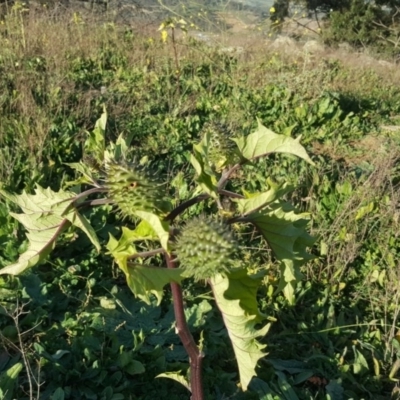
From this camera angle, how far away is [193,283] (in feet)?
9.64

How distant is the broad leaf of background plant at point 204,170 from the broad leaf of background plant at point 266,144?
136mm

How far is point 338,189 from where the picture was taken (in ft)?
12.3

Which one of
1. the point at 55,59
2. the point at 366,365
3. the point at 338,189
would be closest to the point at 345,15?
the point at 55,59

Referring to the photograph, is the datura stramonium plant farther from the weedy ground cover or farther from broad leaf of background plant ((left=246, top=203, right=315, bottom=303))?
broad leaf of background plant ((left=246, top=203, right=315, bottom=303))

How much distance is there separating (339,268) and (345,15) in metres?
22.2

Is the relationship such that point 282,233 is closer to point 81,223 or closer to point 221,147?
point 221,147

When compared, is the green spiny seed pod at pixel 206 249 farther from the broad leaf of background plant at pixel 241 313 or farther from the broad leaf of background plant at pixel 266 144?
the broad leaf of background plant at pixel 266 144

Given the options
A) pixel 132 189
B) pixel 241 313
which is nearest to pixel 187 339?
pixel 241 313

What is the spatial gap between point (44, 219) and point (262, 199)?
20.1 inches

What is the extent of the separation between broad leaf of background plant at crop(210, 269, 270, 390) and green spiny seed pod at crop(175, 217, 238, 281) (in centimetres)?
7

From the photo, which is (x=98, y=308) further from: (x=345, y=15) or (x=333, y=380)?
(x=345, y=15)

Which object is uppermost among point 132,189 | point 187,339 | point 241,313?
point 132,189

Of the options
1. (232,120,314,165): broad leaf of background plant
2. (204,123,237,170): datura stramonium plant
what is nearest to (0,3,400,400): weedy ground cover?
(204,123,237,170): datura stramonium plant

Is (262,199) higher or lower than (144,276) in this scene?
higher
